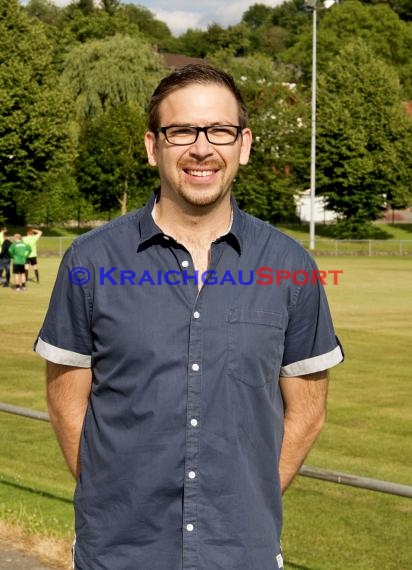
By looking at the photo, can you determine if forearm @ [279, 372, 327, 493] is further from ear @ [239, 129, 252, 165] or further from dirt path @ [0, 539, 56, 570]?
dirt path @ [0, 539, 56, 570]

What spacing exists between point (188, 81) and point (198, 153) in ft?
0.71

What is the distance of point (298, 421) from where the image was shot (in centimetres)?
337

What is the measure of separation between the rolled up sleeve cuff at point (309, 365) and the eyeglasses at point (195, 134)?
0.70 m

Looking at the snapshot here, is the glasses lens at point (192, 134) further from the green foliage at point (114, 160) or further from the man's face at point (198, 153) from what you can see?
the green foliage at point (114, 160)

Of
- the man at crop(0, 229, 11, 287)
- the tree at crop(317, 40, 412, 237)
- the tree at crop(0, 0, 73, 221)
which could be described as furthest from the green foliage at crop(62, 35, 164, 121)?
the man at crop(0, 229, 11, 287)

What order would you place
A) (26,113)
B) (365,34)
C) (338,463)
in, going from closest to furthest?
(338,463) → (26,113) → (365,34)

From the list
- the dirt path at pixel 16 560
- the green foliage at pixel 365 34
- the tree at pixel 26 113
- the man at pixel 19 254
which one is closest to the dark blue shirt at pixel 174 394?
the dirt path at pixel 16 560

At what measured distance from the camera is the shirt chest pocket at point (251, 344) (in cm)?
305

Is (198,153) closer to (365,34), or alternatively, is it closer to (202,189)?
(202,189)

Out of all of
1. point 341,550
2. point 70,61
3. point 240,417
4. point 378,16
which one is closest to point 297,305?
point 240,417

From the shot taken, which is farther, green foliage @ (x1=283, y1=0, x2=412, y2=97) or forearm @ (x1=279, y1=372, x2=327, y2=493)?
green foliage @ (x1=283, y1=0, x2=412, y2=97)

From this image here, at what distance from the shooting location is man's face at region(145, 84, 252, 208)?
3.13 metres

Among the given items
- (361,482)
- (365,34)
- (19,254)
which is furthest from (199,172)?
(365,34)

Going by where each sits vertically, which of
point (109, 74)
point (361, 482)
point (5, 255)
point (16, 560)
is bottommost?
point (5, 255)
